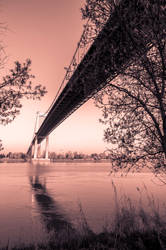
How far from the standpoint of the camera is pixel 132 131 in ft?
21.0

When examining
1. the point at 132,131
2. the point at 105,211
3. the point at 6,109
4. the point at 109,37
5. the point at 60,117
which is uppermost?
the point at 60,117

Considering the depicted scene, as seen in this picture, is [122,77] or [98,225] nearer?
[122,77]

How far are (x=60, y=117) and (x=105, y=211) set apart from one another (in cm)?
3292

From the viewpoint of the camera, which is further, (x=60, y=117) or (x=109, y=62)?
(x=60, y=117)

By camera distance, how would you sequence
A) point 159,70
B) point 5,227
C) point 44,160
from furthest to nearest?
point 44,160, point 5,227, point 159,70

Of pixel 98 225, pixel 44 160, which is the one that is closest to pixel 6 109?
pixel 98 225

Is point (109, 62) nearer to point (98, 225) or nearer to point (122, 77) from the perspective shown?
point (122, 77)

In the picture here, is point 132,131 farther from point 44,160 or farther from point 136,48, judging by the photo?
point 44,160

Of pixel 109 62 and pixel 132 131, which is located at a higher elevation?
pixel 109 62

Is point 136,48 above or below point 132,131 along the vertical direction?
above

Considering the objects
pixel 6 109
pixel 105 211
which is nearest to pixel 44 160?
pixel 105 211

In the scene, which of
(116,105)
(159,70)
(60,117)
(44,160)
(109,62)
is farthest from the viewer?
(44,160)

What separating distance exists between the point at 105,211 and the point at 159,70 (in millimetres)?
9543

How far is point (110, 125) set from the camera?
267 inches
